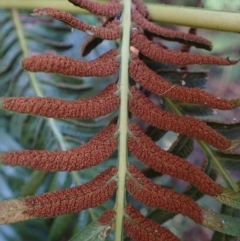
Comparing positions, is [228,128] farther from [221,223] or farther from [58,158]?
[58,158]

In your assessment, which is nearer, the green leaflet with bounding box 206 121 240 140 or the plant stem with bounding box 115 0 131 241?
the plant stem with bounding box 115 0 131 241

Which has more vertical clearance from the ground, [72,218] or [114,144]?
[114,144]

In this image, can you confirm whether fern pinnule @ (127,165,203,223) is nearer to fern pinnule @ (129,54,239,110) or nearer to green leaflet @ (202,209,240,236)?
green leaflet @ (202,209,240,236)

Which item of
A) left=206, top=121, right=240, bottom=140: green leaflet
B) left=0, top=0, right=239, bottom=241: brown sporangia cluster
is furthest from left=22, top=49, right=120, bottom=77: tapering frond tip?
left=206, top=121, right=240, bottom=140: green leaflet

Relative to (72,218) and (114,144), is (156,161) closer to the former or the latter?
(114,144)

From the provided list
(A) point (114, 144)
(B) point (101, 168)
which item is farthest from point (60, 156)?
(B) point (101, 168)

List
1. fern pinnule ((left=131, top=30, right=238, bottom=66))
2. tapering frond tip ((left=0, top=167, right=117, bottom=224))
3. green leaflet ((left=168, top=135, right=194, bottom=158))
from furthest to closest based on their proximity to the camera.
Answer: green leaflet ((left=168, top=135, right=194, bottom=158)) < fern pinnule ((left=131, top=30, right=238, bottom=66)) < tapering frond tip ((left=0, top=167, right=117, bottom=224))

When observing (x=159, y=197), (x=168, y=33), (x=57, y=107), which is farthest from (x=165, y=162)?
(x=168, y=33)
